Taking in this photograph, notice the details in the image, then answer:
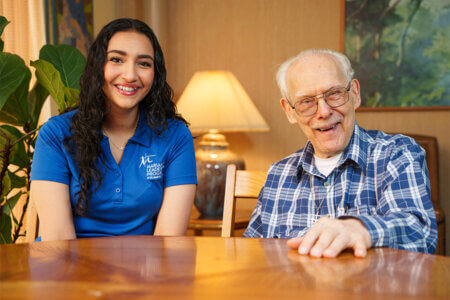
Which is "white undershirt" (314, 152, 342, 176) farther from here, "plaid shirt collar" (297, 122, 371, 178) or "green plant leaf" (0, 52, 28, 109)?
"green plant leaf" (0, 52, 28, 109)

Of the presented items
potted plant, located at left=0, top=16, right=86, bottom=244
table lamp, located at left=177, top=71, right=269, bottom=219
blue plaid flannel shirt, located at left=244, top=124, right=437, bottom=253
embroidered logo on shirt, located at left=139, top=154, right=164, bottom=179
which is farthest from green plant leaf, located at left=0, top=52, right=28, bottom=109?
table lamp, located at left=177, top=71, right=269, bottom=219

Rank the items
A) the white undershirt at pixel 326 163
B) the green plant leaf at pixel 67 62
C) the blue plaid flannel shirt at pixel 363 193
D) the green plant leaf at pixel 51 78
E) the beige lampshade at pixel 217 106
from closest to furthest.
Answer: the blue plaid flannel shirt at pixel 363 193, the white undershirt at pixel 326 163, the green plant leaf at pixel 51 78, the green plant leaf at pixel 67 62, the beige lampshade at pixel 217 106

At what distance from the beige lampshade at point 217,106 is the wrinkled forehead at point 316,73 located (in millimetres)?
1683

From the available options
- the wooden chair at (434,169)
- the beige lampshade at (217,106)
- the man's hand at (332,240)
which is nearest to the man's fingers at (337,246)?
the man's hand at (332,240)

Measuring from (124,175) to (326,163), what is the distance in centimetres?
65

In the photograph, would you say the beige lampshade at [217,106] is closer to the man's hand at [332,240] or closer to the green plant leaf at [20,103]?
the green plant leaf at [20,103]

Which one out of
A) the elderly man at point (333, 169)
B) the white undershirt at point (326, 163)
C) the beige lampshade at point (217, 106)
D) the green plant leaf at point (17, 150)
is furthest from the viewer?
the beige lampshade at point (217, 106)

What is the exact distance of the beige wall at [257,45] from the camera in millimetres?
3799

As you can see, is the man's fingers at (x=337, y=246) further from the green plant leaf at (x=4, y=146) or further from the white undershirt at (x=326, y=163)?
the green plant leaf at (x=4, y=146)

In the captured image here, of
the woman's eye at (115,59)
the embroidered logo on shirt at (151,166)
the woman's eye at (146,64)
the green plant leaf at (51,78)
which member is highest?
the woman's eye at (115,59)

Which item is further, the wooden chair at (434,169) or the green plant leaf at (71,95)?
the wooden chair at (434,169)

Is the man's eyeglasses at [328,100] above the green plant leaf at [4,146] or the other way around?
above

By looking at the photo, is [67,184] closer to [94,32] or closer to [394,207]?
[394,207]

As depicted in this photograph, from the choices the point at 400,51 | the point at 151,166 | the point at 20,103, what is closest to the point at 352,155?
the point at 151,166
